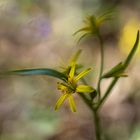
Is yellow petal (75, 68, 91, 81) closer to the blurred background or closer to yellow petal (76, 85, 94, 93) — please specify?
yellow petal (76, 85, 94, 93)

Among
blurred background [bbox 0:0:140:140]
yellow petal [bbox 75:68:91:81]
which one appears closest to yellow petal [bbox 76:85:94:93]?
yellow petal [bbox 75:68:91:81]

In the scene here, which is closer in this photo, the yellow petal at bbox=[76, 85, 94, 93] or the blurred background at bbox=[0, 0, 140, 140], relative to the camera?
the yellow petal at bbox=[76, 85, 94, 93]

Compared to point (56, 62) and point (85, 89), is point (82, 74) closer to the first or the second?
point (85, 89)

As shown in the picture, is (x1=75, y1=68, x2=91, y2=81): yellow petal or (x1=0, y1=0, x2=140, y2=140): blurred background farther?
(x1=0, y1=0, x2=140, y2=140): blurred background

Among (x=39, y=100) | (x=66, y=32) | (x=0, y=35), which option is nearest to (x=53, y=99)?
(x=39, y=100)

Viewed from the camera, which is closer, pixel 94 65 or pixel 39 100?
pixel 39 100

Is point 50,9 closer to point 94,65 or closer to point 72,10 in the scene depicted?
point 72,10

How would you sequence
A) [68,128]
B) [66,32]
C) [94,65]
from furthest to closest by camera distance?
[66,32], [94,65], [68,128]

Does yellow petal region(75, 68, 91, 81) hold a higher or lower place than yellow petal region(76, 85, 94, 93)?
higher
